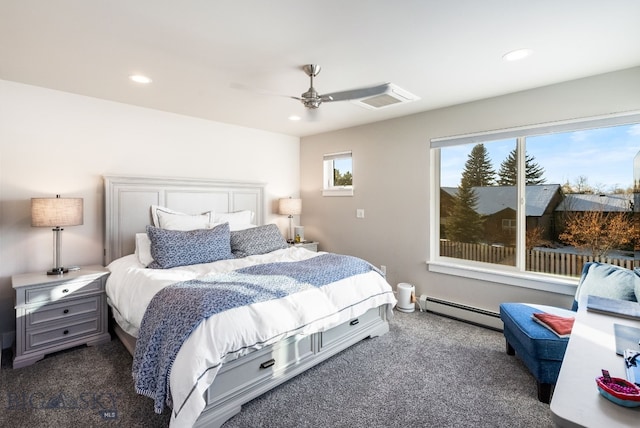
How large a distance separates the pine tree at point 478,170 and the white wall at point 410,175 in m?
0.29

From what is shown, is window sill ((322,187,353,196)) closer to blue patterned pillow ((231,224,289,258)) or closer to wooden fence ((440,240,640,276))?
blue patterned pillow ((231,224,289,258))

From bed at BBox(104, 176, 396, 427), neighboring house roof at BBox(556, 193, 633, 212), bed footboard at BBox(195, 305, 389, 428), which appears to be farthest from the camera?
neighboring house roof at BBox(556, 193, 633, 212)

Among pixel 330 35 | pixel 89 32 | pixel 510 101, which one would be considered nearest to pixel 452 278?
pixel 510 101

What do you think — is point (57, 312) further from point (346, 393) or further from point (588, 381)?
point (588, 381)

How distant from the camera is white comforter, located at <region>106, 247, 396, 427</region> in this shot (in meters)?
1.67

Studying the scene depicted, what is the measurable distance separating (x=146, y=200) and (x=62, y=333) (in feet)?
4.83

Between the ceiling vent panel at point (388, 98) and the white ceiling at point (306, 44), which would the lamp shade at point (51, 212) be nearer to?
the white ceiling at point (306, 44)

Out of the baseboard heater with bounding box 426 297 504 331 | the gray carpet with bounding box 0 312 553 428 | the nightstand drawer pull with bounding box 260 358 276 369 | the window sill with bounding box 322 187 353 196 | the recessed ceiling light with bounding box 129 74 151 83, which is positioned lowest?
the gray carpet with bounding box 0 312 553 428

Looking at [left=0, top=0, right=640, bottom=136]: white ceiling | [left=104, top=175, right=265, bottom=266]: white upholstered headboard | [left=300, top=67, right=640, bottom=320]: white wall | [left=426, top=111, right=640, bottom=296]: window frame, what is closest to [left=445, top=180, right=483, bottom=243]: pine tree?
[left=426, top=111, right=640, bottom=296]: window frame

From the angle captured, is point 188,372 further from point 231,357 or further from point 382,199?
point 382,199

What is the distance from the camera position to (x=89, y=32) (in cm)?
201

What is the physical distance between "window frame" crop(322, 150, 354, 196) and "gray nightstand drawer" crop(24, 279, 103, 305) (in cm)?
303

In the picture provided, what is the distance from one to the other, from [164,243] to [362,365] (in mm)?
2042

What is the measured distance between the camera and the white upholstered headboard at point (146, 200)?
3.30m
